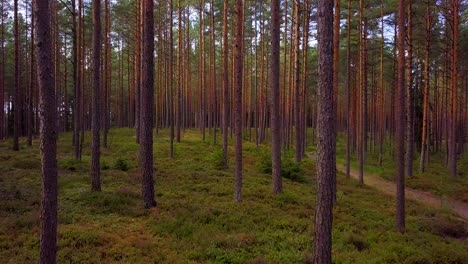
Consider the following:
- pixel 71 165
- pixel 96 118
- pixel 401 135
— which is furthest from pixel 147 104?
pixel 71 165

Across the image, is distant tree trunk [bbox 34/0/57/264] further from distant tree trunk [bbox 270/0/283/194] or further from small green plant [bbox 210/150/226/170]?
small green plant [bbox 210/150/226/170]

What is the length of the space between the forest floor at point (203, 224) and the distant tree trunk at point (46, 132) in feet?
4.84

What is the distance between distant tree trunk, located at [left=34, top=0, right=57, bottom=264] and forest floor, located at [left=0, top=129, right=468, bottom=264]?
1.48 meters

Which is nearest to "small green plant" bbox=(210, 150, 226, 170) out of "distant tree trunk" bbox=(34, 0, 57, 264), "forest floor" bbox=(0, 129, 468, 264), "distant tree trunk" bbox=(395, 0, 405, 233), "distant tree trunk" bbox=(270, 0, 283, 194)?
"forest floor" bbox=(0, 129, 468, 264)

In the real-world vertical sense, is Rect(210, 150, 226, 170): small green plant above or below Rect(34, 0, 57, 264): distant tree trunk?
below

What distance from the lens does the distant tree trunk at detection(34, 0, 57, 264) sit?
584cm

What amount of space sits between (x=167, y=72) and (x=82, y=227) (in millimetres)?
21668

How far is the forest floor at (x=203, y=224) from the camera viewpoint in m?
7.84

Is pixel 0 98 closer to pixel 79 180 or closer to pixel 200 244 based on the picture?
pixel 79 180

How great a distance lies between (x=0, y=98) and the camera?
106ft

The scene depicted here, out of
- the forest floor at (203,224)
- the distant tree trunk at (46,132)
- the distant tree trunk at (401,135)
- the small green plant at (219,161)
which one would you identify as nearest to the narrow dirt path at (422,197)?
the forest floor at (203,224)

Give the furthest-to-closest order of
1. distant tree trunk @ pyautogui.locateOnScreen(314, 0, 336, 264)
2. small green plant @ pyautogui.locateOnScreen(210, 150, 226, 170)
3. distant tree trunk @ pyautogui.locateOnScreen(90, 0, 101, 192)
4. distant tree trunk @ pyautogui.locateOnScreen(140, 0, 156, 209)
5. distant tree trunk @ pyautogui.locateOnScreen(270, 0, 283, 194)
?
small green plant @ pyautogui.locateOnScreen(210, 150, 226, 170), distant tree trunk @ pyautogui.locateOnScreen(270, 0, 283, 194), distant tree trunk @ pyautogui.locateOnScreen(90, 0, 101, 192), distant tree trunk @ pyautogui.locateOnScreen(140, 0, 156, 209), distant tree trunk @ pyautogui.locateOnScreen(314, 0, 336, 264)

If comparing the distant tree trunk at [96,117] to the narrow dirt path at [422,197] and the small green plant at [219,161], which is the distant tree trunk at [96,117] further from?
the narrow dirt path at [422,197]

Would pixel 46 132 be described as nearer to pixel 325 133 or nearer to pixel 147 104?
pixel 325 133
